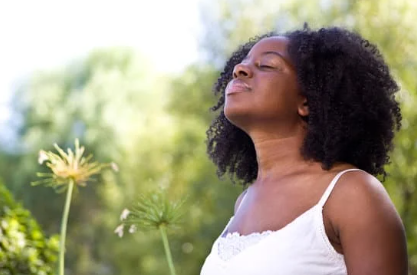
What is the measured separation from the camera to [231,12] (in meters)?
15.4

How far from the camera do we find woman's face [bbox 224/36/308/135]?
2.19 metres

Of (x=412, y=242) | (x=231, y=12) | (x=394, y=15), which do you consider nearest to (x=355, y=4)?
(x=394, y=15)

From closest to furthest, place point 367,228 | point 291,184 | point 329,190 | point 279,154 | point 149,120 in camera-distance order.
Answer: point 367,228 → point 329,190 → point 291,184 → point 279,154 → point 149,120

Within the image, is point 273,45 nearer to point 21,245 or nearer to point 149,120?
point 21,245

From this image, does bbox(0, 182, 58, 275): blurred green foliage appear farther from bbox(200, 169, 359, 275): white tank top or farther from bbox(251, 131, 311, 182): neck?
bbox(200, 169, 359, 275): white tank top

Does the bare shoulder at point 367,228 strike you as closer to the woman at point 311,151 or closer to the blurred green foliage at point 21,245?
the woman at point 311,151

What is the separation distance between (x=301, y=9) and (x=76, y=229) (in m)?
12.2

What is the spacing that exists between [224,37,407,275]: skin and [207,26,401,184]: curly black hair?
4 centimetres

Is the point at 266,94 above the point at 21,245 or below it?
below

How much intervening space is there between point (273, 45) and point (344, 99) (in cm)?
27

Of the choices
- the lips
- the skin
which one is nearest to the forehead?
the skin

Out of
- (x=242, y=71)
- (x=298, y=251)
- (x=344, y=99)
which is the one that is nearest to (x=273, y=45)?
(x=242, y=71)

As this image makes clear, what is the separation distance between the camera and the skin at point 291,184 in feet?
6.32

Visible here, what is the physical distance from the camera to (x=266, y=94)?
86.0 inches
